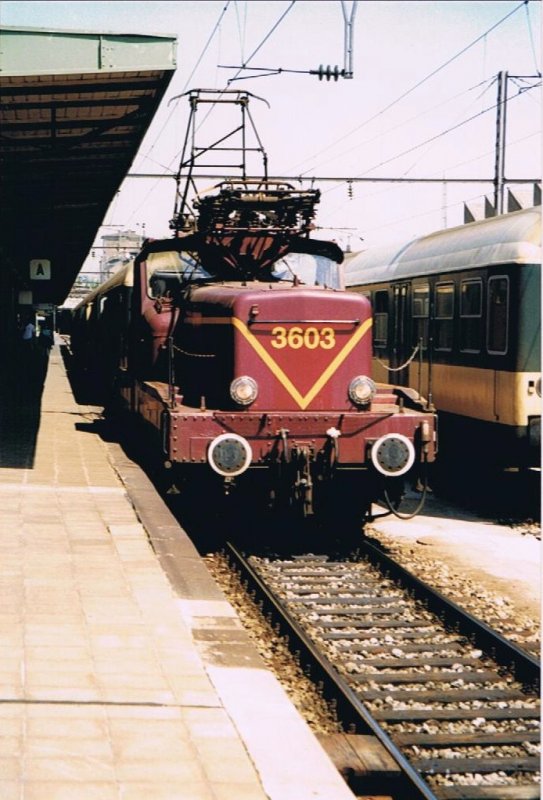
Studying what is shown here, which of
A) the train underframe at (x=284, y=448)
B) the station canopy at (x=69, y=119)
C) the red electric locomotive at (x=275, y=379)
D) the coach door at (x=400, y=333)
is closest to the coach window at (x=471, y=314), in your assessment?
the red electric locomotive at (x=275, y=379)

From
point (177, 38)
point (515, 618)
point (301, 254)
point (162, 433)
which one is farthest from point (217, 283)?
point (515, 618)

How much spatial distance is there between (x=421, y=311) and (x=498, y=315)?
9.26ft

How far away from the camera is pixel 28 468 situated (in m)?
12.4

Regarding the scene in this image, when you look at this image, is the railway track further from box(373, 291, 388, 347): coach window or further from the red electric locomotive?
box(373, 291, 388, 347): coach window

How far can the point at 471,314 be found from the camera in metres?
13.1

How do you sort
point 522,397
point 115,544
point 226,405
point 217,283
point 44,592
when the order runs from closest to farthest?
point 44,592 → point 115,544 → point 226,405 → point 217,283 → point 522,397

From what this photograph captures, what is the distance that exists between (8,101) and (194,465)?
4.85 meters

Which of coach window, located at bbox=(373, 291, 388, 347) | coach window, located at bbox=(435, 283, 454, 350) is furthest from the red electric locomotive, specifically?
coach window, located at bbox=(373, 291, 388, 347)

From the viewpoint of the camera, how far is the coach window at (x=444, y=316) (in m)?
13.8

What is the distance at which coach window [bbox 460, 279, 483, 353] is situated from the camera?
12.8 m

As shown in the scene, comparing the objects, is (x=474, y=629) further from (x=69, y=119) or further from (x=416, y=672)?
(x=69, y=119)

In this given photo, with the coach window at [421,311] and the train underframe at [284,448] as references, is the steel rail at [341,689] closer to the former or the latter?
the train underframe at [284,448]

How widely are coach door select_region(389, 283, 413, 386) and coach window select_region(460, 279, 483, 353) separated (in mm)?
2143

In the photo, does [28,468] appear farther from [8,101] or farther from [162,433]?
[8,101]
